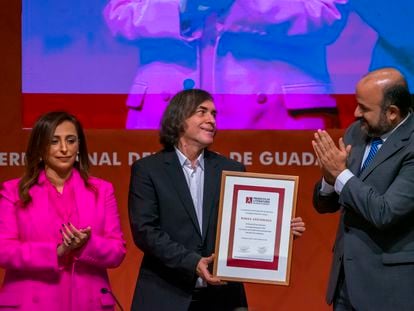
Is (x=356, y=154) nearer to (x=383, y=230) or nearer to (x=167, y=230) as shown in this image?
(x=383, y=230)

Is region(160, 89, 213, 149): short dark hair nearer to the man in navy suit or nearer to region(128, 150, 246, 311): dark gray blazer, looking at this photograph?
the man in navy suit

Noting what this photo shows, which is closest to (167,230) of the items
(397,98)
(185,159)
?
(185,159)

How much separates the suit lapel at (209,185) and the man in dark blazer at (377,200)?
1.68 ft

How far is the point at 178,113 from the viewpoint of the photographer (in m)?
3.44

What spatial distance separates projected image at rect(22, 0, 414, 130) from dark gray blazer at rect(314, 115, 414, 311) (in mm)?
1496

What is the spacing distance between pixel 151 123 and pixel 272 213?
1.51m

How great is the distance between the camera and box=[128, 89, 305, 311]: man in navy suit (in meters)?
3.22

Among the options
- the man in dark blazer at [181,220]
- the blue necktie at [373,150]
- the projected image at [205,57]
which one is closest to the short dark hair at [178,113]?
the man in dark blazer at [181,220]

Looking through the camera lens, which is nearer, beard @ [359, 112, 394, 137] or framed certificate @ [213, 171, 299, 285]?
beard @ [359, 112, 394, 137]

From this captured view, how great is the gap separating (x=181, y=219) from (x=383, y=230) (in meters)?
0.81

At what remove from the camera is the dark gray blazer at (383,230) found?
291 cm

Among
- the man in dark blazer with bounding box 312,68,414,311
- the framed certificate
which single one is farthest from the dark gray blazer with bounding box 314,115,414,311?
the framed certificate

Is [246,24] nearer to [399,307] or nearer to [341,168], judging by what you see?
[341,168]

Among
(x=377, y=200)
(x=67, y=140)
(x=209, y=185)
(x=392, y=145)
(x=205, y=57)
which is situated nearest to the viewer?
(x=377, y=200)
